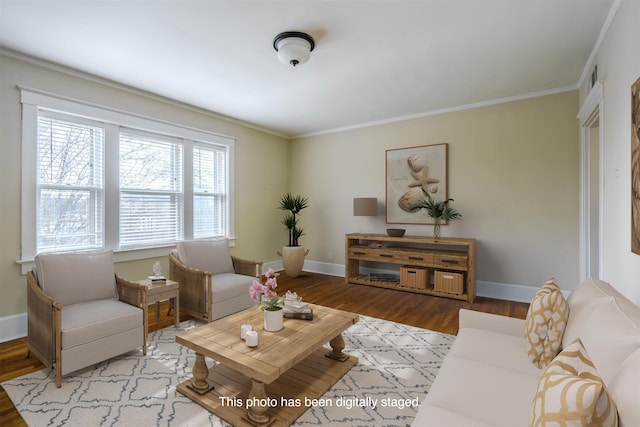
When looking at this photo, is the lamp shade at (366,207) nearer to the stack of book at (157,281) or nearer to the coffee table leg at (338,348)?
the coffee table leg at (338,348)

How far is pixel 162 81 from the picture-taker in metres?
3.54

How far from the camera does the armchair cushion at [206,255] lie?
3.51m

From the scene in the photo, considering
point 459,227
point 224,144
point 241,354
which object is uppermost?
point 224,144

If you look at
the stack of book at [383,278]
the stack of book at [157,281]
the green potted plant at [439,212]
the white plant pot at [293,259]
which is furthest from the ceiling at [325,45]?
the stack of book at [383,278]

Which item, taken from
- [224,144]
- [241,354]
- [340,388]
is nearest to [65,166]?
[224,144]

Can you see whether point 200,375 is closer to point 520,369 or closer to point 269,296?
point 269,296

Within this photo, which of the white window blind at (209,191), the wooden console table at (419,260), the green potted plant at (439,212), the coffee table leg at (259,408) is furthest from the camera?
the white window blind at (209,191)

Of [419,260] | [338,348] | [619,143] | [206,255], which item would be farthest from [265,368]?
[419,260]

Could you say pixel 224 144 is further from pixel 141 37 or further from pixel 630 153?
pixel 630 153

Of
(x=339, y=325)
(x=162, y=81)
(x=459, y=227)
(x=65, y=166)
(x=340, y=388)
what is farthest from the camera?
(x=459, y=227)

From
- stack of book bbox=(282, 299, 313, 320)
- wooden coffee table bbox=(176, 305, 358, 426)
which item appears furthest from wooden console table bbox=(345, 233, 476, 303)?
stack of book bbox=(282, 299, 313, 320)

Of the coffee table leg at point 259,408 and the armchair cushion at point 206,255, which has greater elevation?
the armchair cushion at point 206,255


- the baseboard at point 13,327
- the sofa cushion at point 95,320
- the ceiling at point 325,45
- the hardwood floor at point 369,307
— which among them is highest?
the ceiling at point 325,45

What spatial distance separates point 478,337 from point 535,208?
2.95 meters
